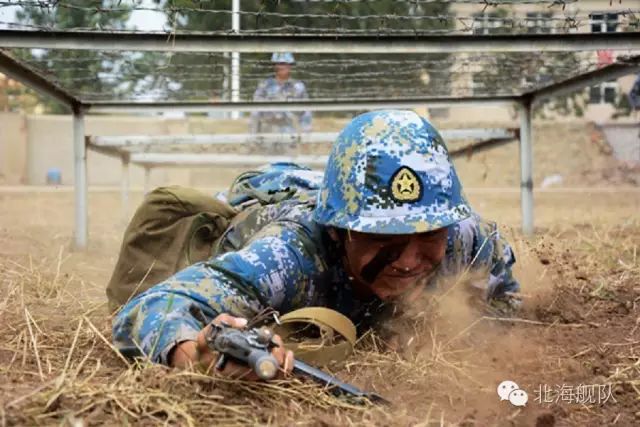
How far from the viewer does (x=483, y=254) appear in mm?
2818

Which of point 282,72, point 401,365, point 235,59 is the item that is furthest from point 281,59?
point 401,365

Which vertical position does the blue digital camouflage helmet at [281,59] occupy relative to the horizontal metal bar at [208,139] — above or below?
above

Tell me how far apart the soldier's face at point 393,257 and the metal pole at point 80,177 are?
3069 mm

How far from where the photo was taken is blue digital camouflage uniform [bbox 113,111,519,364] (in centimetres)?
202

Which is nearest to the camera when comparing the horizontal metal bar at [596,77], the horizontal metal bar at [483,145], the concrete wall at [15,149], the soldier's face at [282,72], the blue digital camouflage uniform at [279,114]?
the horizontal metal bar at [596,77]

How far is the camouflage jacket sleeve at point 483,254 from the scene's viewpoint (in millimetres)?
2662

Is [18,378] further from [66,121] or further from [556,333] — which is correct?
[66,121]

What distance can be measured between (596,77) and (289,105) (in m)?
1.66

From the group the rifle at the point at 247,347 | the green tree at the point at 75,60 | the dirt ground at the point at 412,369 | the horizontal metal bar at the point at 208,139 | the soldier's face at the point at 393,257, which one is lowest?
the dirt ground at the point at 412,369

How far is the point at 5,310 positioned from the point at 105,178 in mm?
13901

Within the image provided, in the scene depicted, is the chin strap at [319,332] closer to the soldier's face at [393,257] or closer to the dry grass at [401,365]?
the dry grass at [401,365]

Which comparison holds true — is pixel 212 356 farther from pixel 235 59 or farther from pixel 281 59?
pixel 281 59

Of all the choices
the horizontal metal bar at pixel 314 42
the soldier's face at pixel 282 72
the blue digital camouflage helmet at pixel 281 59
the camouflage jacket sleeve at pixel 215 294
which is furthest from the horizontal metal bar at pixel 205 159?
the camouflage jacket sleeve at pixel 215 294

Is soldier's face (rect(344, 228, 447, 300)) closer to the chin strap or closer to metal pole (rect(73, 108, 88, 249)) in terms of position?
the chin strap
